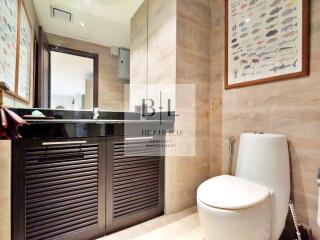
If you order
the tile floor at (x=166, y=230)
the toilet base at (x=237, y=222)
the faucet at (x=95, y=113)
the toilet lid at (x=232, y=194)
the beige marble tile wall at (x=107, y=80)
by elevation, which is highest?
the beige marble tile wall at (x=107, y=80)

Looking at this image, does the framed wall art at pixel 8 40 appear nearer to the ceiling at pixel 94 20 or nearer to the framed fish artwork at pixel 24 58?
the framed fish artwork at pixel 24 58

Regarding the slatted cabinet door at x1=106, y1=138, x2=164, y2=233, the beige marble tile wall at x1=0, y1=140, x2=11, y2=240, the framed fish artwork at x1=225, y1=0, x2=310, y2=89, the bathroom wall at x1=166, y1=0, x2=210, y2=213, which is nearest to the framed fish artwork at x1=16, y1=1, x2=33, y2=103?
the beige marble tile wall at x1=0, y1=140, x2=11, y2=240

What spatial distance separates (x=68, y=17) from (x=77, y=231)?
179cm

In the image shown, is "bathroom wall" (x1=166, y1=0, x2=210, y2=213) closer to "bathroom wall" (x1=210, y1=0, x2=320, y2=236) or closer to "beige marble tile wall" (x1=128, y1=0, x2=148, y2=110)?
"bathroom wall" (x1=210, y1=0, x2=320, y2=236)

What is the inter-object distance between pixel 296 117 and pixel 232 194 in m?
0.71

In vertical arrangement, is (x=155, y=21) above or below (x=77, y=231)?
above

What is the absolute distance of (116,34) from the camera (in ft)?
6.13

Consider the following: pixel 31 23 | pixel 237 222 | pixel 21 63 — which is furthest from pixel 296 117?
pixel 31 23

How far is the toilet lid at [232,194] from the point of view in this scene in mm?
925

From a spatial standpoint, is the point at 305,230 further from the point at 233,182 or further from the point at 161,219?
the point at 161,219

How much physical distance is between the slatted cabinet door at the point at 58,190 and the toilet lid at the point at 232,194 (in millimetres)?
734

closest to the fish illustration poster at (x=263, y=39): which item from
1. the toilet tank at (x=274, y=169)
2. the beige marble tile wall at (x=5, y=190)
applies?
the toilet tank at (x=274, y=169)

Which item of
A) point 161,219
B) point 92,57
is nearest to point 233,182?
point 161,219

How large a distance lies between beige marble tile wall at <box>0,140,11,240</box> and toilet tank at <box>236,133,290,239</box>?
150 cm
